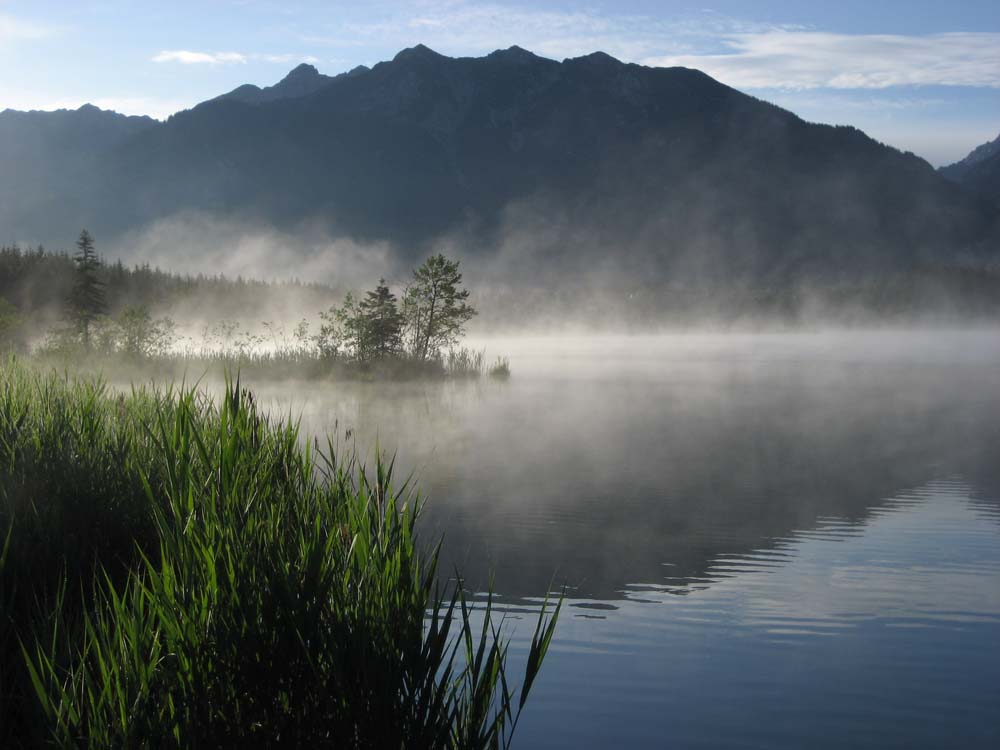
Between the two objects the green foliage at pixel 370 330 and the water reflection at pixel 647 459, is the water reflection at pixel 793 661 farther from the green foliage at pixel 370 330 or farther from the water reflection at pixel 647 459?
the green foliage at pixel 370 330

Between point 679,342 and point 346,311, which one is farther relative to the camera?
point 679,342

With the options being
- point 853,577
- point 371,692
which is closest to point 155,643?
point 371,692

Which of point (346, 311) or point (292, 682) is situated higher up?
point (346, 311)

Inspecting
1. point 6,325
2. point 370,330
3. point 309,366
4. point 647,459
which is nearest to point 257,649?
point 647,459

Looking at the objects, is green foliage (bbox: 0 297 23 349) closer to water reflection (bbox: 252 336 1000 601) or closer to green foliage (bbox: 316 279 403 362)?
water reflection (bbox: 252 336 1000 601)

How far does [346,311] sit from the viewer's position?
108 ft

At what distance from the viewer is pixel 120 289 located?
5006 cm

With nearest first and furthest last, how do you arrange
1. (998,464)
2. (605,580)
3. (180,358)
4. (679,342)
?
(605,580)
(998,464)
(180,358)
(679,342)

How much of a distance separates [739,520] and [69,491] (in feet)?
31.4

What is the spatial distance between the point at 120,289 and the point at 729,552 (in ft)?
144

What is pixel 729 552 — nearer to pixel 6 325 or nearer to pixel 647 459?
pixel 647 459

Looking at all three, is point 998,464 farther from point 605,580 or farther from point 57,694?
point 57,694

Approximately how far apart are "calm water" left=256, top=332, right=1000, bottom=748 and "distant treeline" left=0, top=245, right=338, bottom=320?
21151 mm

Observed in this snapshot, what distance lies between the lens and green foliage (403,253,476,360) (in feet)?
111
